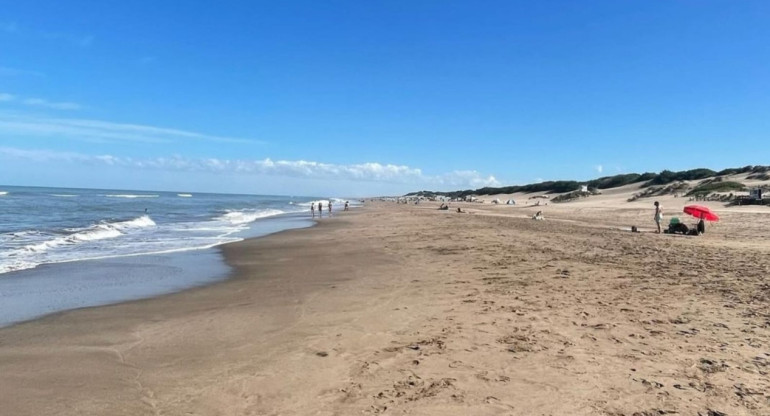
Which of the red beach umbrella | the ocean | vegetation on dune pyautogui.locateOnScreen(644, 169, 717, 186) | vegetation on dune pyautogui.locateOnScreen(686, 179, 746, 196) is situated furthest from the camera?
vegetation on dune pyautogui.locateOnScreen(644, 169, 717, 186)

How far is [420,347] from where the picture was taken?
249 inches

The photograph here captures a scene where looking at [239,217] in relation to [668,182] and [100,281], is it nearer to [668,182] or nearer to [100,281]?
[100,281]

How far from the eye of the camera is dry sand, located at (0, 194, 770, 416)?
4727 mm

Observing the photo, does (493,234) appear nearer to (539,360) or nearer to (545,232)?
(545,232)

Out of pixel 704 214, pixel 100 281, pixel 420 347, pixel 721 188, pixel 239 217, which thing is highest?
pixel 721 188

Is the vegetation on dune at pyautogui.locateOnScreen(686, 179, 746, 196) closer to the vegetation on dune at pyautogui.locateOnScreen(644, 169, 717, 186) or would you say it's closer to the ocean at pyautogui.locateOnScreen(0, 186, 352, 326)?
the vegetation on dune at pyautogui.locateOnScreen(644, 169, 717, 186)

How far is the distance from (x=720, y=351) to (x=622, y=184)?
273ft

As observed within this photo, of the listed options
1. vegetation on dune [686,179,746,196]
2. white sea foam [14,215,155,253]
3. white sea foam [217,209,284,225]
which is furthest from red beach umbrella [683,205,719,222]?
vegetation on dune [686,179,746,196]

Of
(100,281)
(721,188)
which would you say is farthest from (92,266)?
(721,188)

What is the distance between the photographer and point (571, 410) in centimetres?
448

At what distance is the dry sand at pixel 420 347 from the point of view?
4727 millimetres

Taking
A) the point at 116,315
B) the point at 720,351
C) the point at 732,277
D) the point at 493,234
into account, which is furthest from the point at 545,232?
the point at 116,315

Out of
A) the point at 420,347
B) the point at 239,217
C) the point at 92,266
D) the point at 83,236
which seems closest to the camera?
the point at 420,347

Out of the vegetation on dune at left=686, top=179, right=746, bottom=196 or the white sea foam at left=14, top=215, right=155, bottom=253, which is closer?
the white sea foam at left=14, top=215, right=155, bottom=253
